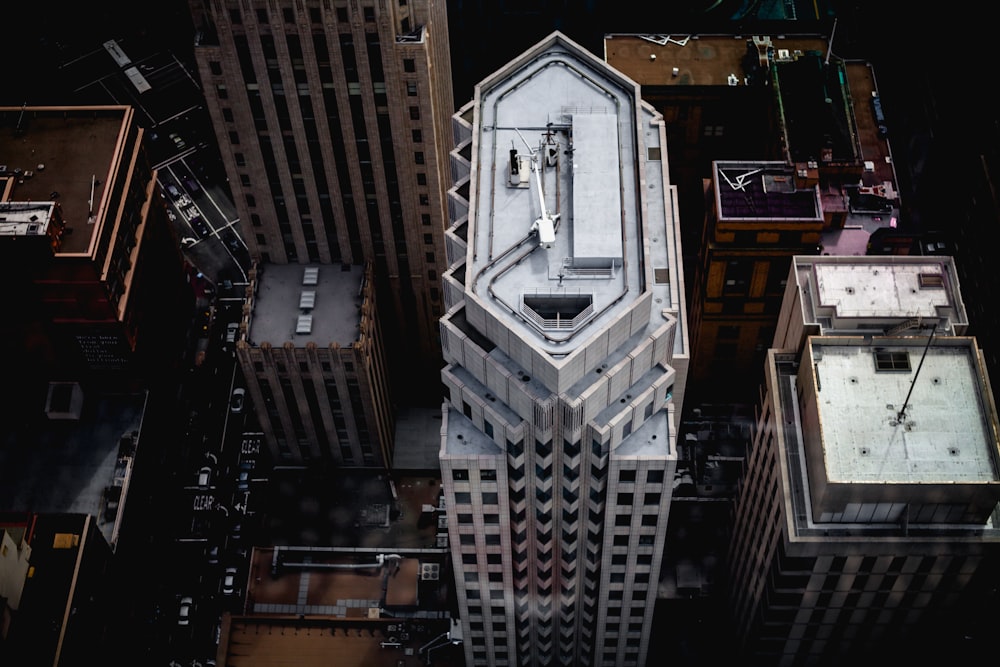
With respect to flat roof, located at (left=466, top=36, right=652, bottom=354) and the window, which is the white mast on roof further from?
the window

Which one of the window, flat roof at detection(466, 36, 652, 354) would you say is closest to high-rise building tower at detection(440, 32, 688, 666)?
flat roof at detection(466, 36, 652, 354)

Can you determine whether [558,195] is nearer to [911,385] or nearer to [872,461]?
[872,461]

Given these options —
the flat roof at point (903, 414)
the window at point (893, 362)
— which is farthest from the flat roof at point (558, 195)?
the window at point (893, 362)

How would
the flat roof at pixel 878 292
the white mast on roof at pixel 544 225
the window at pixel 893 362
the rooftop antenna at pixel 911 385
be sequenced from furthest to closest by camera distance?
1. the flat roof at pixel 878 292
2. the window at pixel 893 362
3. the rooftop antenna at pixel 911 385
4. the white mast on roof at pixel 544 225

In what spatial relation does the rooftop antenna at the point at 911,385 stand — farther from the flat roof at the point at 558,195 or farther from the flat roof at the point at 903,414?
the flat roof at the point at 558,195

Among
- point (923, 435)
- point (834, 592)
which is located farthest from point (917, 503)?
point (834, 592)

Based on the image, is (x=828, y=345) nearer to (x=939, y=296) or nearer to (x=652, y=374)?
(x=939, y=296)

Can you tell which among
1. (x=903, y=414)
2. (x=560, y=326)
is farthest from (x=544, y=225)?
(x=903, y=414)
